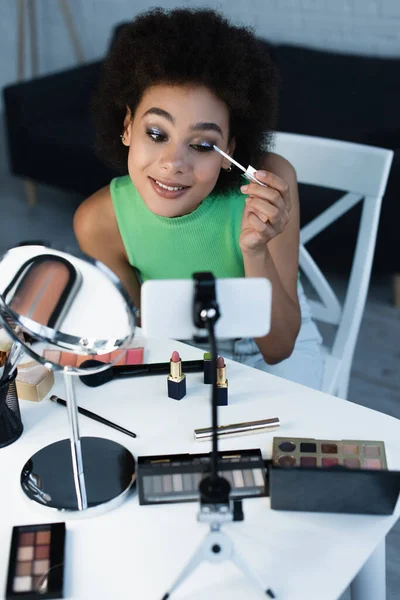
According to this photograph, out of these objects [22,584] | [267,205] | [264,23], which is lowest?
[22,584]

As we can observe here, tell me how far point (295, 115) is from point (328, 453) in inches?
81.6

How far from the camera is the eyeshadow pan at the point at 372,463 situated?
870 mm

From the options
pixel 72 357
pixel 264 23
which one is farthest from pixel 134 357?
pixel 264 23

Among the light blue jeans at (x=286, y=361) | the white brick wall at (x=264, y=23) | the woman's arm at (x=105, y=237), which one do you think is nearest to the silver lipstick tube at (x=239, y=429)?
the light blue jeans at (x=286, y=361)

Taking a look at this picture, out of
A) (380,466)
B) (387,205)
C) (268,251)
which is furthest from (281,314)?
(387,205)

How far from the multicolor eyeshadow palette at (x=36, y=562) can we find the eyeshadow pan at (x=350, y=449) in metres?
0.32

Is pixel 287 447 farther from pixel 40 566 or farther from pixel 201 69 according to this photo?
pixel 201 69

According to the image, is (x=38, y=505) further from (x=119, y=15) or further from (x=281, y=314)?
(x=119, y=15)

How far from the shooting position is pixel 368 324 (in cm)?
234

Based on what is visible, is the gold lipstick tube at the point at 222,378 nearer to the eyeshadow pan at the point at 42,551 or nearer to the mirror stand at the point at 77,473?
the mirror stand at the point at 77,473

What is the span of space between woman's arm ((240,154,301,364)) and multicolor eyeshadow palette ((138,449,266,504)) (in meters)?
0.36

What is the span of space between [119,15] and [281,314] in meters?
2.76

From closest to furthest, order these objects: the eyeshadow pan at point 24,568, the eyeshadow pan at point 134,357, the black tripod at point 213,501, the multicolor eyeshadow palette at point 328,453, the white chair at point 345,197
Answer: the black tripod at point 213,501 → the eyeshadow pan at point 24,568 → the multicolor eyeshadow palette at point 328,453 → the eyeshadow pan at point 134,357 → the white chair at point 345,197

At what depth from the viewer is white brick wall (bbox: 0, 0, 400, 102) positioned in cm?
293
